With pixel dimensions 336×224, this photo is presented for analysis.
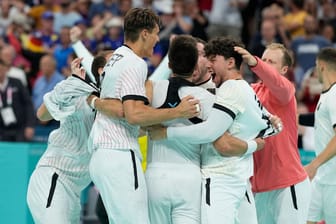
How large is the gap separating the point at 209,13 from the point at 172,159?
11.2 m

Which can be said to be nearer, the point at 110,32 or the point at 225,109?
the point at 225,109

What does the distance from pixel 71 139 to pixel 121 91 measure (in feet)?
3.25

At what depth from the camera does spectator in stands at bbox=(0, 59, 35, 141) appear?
14000mm

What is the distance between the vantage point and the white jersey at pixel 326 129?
859 cm

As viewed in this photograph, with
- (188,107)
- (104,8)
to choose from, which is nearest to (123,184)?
(188,107)

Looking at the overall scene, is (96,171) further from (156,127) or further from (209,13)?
(209,13)

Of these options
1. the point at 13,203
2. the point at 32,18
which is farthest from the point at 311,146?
the point at 32,18

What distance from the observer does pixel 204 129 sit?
697 centimetres

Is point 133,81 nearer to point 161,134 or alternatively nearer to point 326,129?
point 161,134

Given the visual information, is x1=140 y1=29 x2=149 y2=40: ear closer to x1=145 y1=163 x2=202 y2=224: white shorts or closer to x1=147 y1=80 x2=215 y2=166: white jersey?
x1=147 y1=80 x2=215 y2=166: white jersey

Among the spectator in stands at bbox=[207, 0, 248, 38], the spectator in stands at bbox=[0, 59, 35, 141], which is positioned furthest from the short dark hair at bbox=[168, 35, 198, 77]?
the spectator in stands at bbox=[207, 0, 248, 38]

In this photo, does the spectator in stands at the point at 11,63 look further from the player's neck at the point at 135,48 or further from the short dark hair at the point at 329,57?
the player's neck at the point at 135,48

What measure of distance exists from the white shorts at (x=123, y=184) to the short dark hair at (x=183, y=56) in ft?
2.55

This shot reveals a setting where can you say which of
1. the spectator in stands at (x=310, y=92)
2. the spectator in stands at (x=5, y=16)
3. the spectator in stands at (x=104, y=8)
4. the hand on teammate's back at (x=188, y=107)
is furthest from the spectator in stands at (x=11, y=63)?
the hand on teammate's back at (x=188, y=107)
